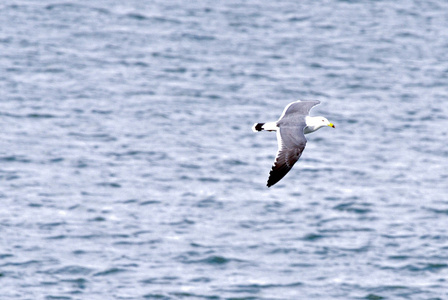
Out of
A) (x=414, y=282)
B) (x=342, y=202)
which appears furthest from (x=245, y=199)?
(x=414, y=282)

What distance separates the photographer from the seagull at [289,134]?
12.4 m

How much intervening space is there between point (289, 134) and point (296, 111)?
159 centimetres

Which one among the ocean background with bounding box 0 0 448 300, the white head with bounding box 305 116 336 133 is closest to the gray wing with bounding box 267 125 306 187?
the white head with bounding box 305 116 336 133

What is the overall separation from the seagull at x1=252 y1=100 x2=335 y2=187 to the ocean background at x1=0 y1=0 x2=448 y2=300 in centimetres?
1375

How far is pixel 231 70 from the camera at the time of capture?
151 feet

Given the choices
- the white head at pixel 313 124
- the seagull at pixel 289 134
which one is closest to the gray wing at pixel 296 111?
the seagull at pixel 289 134

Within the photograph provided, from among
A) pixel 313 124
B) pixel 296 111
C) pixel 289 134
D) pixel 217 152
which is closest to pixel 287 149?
pixel 289 134

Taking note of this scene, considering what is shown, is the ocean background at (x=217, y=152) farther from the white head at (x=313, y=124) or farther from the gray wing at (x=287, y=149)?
the gray wing at (x=287, y=149)

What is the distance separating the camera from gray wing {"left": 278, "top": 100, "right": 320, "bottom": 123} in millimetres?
14105

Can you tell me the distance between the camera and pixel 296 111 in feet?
48.5

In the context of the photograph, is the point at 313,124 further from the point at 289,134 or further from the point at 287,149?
the point at 287,149

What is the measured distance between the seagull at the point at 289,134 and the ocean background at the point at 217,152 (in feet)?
45.1

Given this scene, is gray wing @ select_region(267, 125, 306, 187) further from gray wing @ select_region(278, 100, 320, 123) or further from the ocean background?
the ocean background

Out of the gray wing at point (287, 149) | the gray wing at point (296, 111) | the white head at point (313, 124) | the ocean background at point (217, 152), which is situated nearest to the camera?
the gray wing at point (287, 149)
